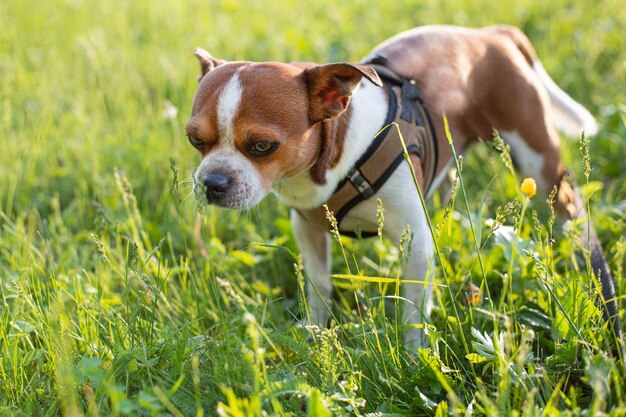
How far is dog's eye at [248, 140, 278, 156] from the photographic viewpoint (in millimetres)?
2336

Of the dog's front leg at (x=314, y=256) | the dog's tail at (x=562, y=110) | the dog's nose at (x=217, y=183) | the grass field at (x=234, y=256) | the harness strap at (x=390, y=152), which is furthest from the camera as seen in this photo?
the dog's tail at (x=562, y=110)

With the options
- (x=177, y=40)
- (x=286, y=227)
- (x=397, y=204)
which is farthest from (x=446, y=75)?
(x=177, y=40)

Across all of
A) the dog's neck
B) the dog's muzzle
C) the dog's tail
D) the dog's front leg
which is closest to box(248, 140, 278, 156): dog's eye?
the dog's muzzle

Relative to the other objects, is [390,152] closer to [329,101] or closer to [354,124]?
[354,124]

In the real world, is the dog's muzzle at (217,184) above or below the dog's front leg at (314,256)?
above

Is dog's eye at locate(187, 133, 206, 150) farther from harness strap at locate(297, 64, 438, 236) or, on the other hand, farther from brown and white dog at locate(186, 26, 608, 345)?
harness strap at locate(297, 64, 438, 236)

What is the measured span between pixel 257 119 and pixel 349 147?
1.31 feet

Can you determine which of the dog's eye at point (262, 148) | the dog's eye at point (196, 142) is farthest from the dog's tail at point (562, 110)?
the dog's eye at point (196, 142)

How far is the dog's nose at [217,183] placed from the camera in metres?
2.31

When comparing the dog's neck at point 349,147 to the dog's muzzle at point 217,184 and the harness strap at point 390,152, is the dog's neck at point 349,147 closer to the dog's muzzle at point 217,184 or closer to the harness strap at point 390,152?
the harness strap at point 390,152

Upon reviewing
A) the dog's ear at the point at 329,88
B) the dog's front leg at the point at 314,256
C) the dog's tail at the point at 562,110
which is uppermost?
→ the dog's ear at the point at 329,88

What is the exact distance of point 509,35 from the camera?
11.0 feet

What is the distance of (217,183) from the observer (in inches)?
90.7

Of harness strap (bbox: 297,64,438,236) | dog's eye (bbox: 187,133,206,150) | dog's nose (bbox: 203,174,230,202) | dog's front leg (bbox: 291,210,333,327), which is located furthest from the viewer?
dog's front leg (bbox: 291,210,333,327)
